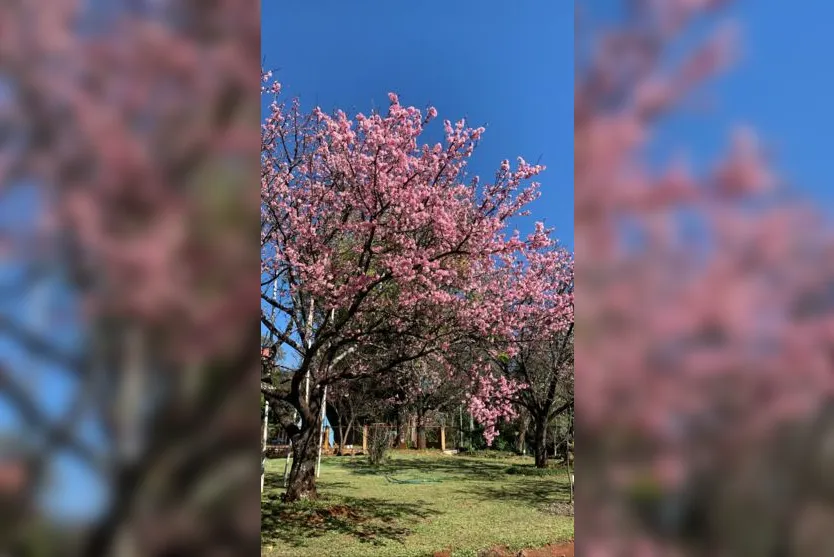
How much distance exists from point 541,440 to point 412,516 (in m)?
3.29

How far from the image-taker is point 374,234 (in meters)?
2.94

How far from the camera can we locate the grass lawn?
3.10 m

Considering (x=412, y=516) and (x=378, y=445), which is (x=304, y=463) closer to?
(x=412, y=516)

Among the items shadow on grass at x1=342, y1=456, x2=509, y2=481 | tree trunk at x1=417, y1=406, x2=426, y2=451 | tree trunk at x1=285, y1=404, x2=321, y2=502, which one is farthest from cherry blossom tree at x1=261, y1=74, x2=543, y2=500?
tree trunk at x1=417, y1=406, x2=426, y2=451

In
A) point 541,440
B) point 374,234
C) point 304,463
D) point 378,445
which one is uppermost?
point 374,234
